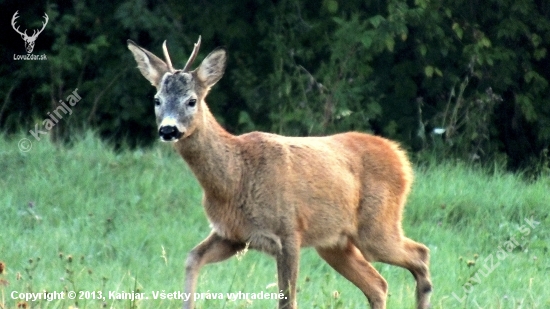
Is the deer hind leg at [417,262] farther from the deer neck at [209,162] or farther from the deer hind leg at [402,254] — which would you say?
the deer neck at [209,162]

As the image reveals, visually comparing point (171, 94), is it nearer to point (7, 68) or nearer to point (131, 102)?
point (131, 102)

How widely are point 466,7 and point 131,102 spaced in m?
4.66

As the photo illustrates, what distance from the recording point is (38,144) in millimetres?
10898

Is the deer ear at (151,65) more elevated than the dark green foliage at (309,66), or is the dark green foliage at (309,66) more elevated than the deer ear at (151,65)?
the deer ear at (151,65)

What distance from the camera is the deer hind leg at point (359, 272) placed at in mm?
7480

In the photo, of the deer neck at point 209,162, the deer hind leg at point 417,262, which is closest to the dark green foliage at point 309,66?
the deer hind leg at point 417,262

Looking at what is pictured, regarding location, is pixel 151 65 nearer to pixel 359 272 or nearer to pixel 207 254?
pixel 207 254

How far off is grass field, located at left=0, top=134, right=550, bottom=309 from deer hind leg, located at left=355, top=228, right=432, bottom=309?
15cm

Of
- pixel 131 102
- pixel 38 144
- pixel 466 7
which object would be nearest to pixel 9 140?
pixel 38 144


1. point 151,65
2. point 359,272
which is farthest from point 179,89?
point 359,272

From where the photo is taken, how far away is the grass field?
7488 mm

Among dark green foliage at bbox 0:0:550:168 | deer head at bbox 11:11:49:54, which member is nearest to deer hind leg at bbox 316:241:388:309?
dark green foliage at bbox 0:0:550:168

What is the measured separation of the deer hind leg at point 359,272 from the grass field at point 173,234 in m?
0.17

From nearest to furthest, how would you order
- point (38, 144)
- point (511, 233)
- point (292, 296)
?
point (292, 296) < point (511, 233) < point (38, 144)
